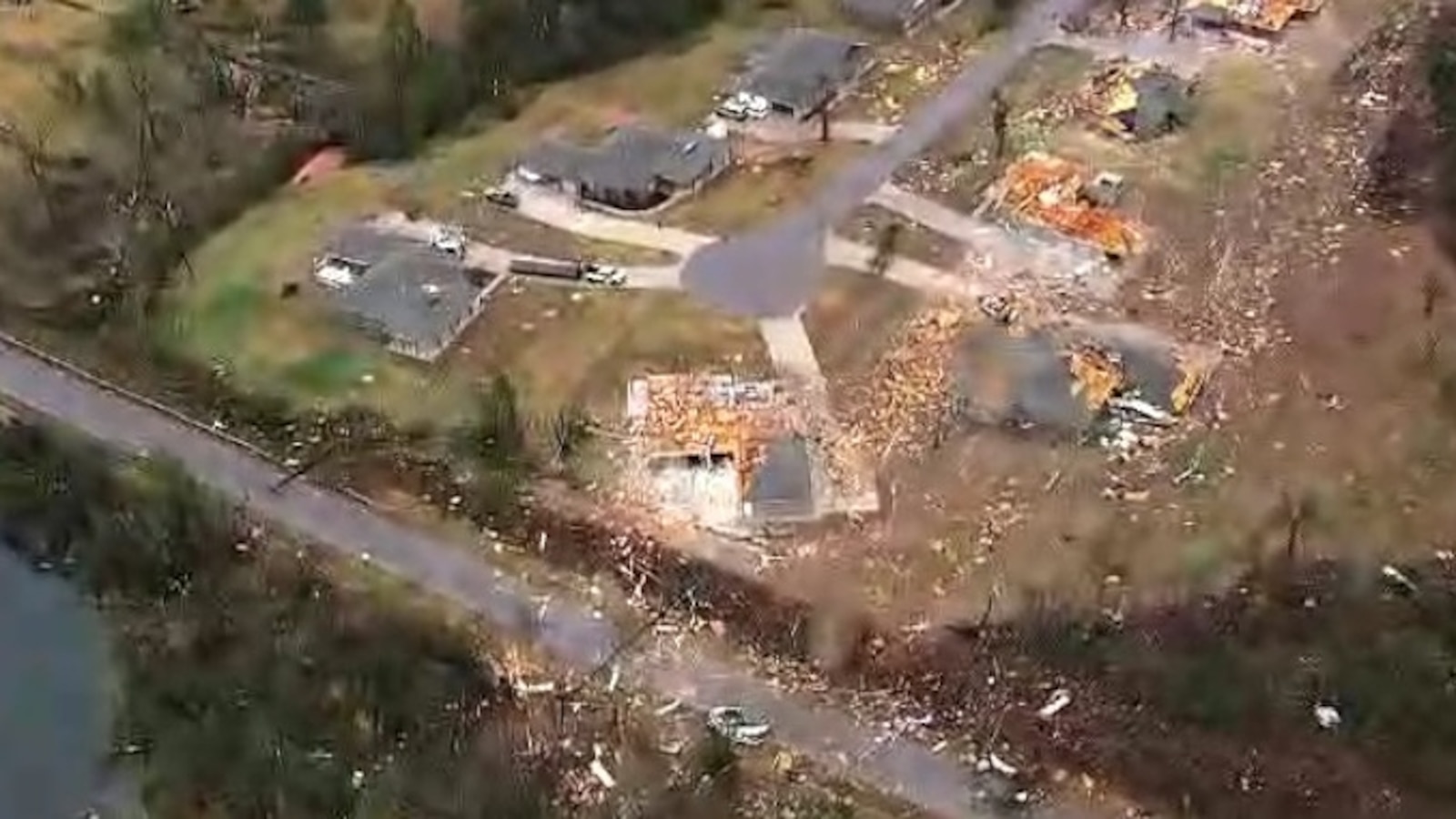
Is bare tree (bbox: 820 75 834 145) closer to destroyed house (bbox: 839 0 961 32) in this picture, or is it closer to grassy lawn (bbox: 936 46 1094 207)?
grassy lawn (bbox: 936 46 1094 207)

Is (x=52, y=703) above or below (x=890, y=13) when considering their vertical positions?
below

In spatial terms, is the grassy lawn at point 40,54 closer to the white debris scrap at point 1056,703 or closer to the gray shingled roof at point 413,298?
the gray shingled roof at point 413,298

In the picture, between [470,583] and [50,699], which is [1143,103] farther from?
[50,699]

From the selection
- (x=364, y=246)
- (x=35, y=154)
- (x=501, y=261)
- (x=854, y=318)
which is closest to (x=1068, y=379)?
(x=854, y=318)

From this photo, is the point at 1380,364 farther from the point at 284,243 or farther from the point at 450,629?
the point at 284,243

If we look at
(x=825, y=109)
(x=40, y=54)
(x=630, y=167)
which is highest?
(x=40, y=54)

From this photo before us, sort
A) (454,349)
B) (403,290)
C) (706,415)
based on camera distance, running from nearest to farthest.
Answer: (706,415)
(454,349)
(403,290)

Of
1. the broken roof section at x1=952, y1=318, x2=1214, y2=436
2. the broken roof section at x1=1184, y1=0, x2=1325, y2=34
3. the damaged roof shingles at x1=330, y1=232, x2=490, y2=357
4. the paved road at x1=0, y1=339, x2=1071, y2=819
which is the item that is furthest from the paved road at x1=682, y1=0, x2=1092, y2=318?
the paved road at x1=0, y1=339, x2=1071, y2=819
